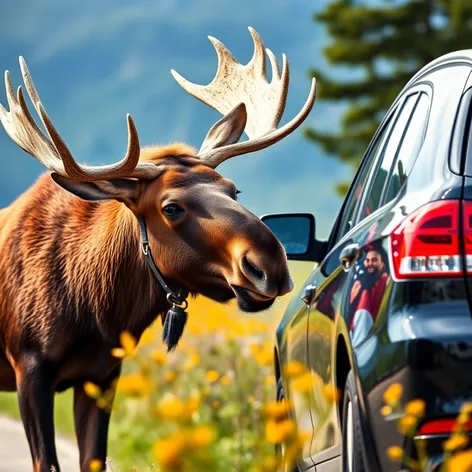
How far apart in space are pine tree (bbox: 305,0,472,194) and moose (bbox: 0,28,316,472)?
17774 millimetres

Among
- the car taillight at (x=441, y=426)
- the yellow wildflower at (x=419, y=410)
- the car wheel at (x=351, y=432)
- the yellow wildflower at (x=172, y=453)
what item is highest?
the yellow wildflower at (x=172, y=453)

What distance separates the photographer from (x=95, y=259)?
21.6ft

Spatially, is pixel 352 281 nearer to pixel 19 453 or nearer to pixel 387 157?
pixel 387 157

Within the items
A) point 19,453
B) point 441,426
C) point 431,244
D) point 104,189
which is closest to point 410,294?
point 431,244

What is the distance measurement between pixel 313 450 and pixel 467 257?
143cm

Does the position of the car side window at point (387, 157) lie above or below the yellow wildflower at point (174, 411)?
above

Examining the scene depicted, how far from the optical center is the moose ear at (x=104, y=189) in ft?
20.7

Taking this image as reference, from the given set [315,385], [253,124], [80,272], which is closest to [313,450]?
[315,385]

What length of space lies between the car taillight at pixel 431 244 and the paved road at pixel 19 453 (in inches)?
233

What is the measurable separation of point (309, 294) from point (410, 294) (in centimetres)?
134

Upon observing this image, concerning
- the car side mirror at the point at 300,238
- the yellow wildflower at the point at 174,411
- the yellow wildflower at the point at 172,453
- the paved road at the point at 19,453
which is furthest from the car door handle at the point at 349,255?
the paved road at the point at 19,453

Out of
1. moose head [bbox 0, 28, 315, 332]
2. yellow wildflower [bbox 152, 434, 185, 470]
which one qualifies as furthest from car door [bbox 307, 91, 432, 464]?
yellow wildflower [bbox 152, 434, 185, 470]

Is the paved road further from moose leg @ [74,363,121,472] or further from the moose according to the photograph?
the moose

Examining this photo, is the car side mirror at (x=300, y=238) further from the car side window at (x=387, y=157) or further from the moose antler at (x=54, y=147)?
the moose antler at (x=54, y=147)
